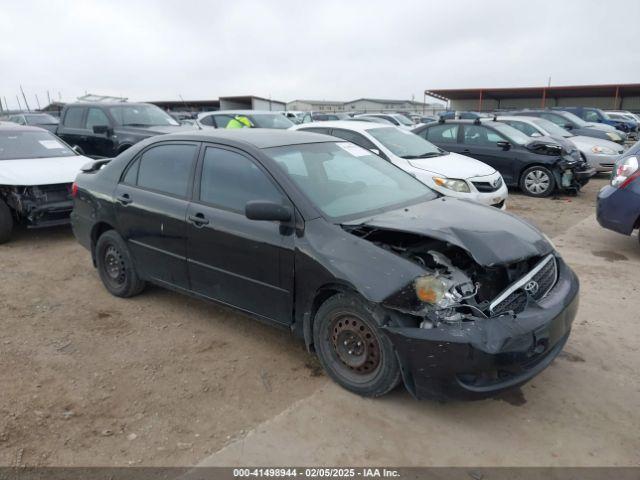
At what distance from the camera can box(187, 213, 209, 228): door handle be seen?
371 cm

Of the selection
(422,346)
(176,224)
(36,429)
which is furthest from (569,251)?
(36,429)

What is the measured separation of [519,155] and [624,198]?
4096 millimetres

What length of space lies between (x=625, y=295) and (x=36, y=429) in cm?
496

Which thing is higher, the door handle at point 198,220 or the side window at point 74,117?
the side window at point 74,117

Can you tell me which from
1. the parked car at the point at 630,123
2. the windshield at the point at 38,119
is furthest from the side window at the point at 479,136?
the parked car at the point at 630,123

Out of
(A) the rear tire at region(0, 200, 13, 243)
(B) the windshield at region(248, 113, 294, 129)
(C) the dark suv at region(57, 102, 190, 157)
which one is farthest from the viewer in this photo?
(B) the windshield at region(248, 113, 294, 129)

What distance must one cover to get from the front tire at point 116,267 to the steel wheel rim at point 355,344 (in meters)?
2.28

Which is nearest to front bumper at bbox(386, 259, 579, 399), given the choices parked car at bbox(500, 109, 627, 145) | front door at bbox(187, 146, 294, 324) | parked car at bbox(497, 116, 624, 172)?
front door at bbox(187, 146, 294, 324)

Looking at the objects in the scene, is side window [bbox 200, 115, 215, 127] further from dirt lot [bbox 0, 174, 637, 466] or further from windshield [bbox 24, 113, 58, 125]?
windshield [bbox 24, 113, 58, 125]

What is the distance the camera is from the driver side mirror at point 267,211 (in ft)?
10.3

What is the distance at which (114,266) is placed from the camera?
474 centimetres

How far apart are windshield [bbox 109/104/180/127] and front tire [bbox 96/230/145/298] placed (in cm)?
566

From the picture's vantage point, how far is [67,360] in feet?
12.0

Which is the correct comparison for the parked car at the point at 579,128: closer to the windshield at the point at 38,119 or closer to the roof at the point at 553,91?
the windshield at the point at 38,119
